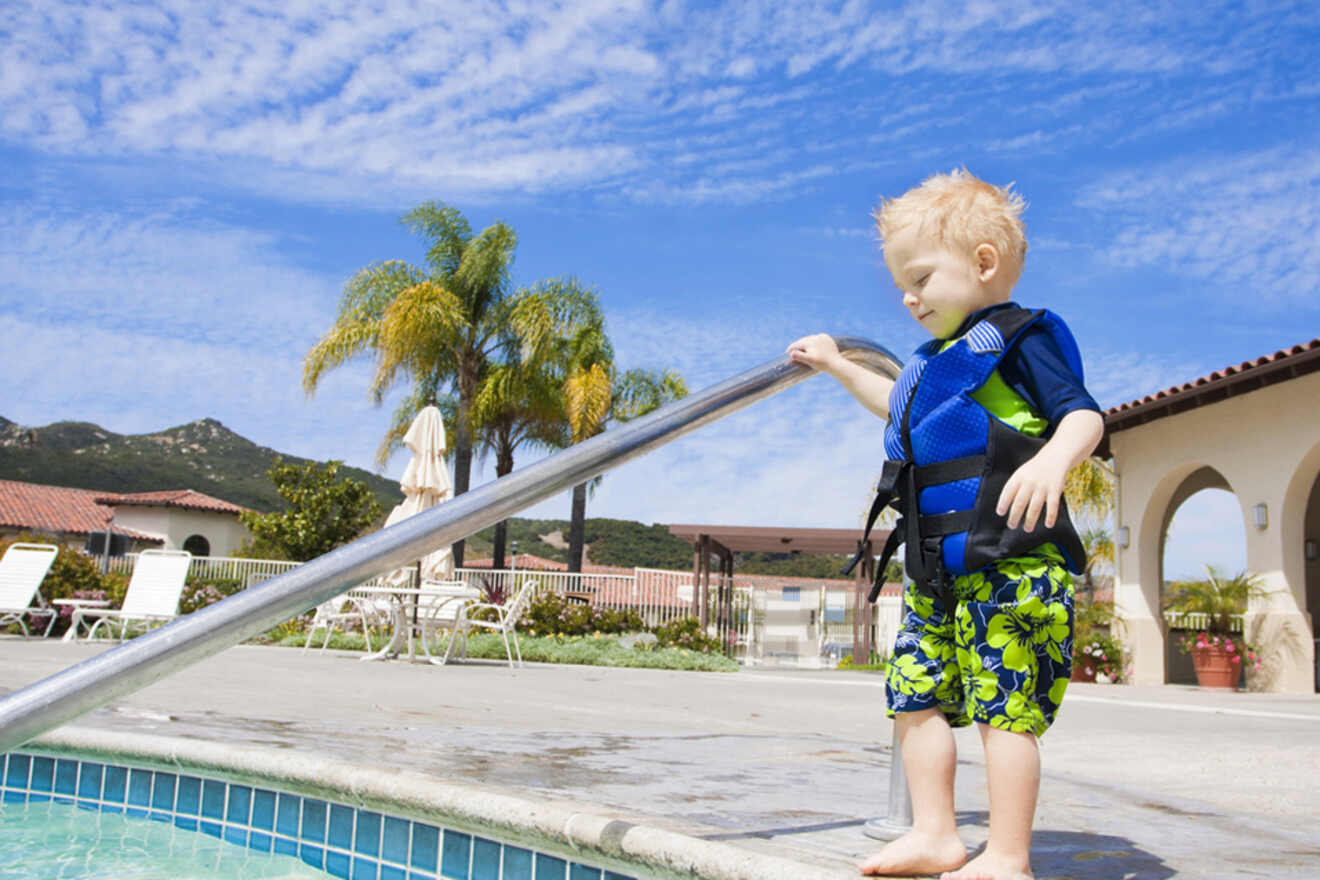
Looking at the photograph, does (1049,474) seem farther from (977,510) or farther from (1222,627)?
(1222,627)

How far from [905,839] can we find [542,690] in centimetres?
566

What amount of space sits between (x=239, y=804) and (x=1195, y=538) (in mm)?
16711

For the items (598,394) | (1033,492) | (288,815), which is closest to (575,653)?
(288,815)

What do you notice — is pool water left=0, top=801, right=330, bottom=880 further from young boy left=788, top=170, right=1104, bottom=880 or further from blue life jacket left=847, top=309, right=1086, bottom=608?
blue life jacket left=847, top=309, right=1086, bottom=608

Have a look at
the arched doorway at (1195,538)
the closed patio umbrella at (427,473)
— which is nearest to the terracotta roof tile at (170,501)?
the closed patio umbrella at (427,473)

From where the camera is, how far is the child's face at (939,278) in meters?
1.82

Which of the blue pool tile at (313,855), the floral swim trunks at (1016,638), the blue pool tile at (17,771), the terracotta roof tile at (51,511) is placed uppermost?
the terracotta roof tile at (51,511)

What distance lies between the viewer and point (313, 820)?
2.32 m

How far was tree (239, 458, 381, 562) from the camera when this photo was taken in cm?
2567

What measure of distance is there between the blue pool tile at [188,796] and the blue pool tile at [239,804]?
0.12m

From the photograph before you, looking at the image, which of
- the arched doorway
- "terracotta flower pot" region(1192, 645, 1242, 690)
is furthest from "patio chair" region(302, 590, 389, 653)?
the arched doorway

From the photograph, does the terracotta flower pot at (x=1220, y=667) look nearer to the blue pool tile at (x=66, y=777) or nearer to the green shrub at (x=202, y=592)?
the blue pool tile at (x=66, y=777)

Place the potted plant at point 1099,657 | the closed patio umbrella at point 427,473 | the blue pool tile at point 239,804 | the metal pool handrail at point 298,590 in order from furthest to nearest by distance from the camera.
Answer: the closed patio umbrella at point 427,473 < the potted plant at point 1099,657 < the blue pool tile at point 239,804 < the metal pool handrail at point 298,590

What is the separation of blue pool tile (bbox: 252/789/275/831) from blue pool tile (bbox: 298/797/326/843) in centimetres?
12
